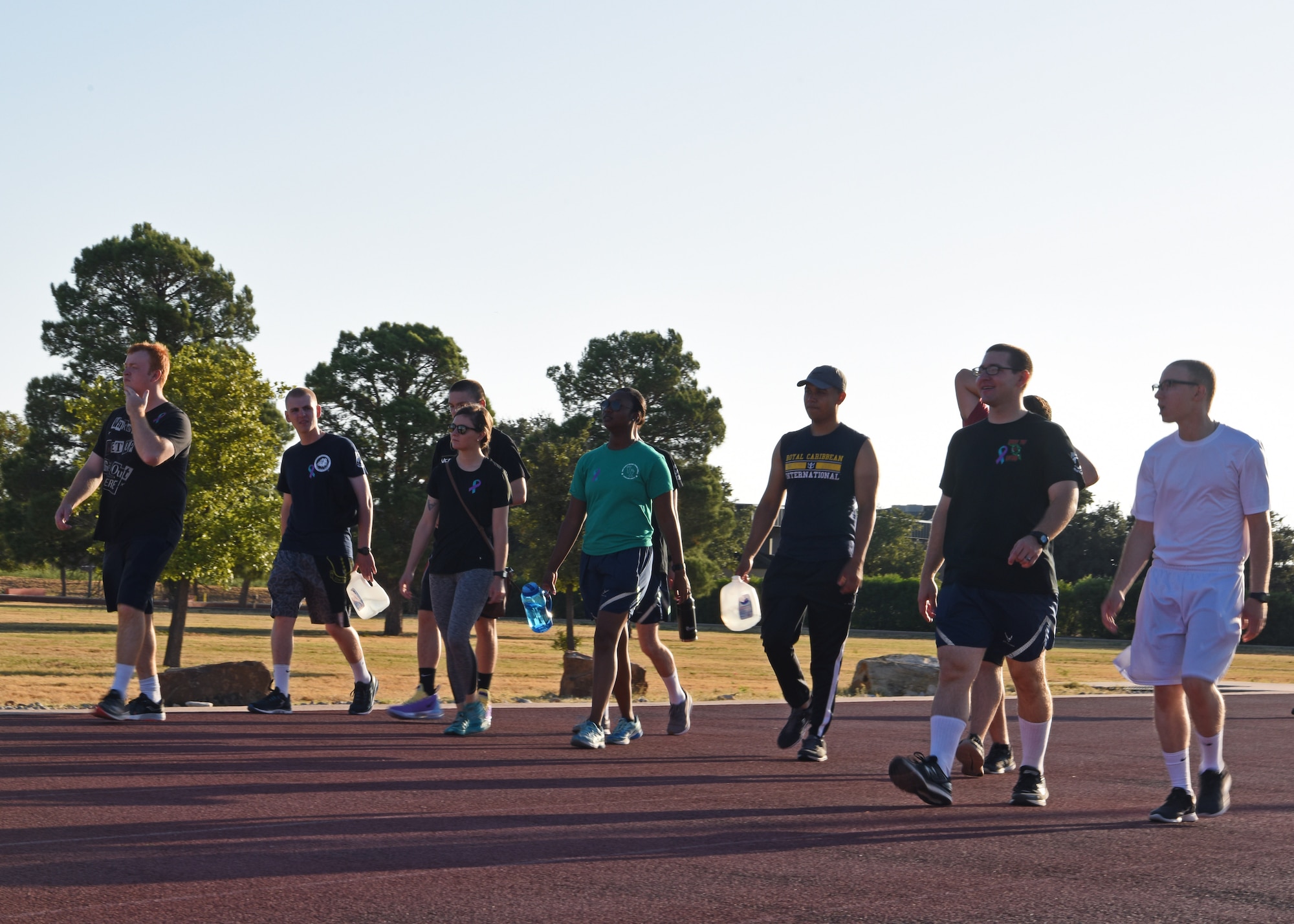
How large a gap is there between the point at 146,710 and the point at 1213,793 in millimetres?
5982

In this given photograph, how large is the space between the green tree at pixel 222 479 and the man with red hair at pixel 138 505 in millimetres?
20954

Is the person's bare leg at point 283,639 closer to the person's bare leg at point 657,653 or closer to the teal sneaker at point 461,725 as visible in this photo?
the teal sneaker at point 461,725

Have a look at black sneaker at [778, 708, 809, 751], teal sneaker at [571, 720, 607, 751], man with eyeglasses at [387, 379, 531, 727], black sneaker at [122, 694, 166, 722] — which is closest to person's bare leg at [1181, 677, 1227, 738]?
black sneaker at [778, 708, 809, 751]

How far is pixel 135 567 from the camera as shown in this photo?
7.95 m

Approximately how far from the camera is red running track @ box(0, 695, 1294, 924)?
3688 mm

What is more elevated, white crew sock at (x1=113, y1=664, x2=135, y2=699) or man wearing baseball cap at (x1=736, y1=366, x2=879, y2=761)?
man wearing baseball cap at (x1=736, y1=366, x2=879, y2=761)

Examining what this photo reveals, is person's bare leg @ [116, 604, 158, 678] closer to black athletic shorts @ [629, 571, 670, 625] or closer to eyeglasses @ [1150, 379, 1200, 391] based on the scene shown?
black athletic shorts @ [629, 571, 670, 625]

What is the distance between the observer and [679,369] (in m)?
54.6

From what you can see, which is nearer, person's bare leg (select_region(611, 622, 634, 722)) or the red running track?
the red running track

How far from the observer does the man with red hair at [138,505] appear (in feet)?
26.1

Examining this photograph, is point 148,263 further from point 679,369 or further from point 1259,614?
point 1259,614

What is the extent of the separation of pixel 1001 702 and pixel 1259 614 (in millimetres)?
1581

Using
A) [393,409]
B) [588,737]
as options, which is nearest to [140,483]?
[588,737]

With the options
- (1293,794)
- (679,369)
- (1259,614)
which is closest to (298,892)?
(1259,614)
